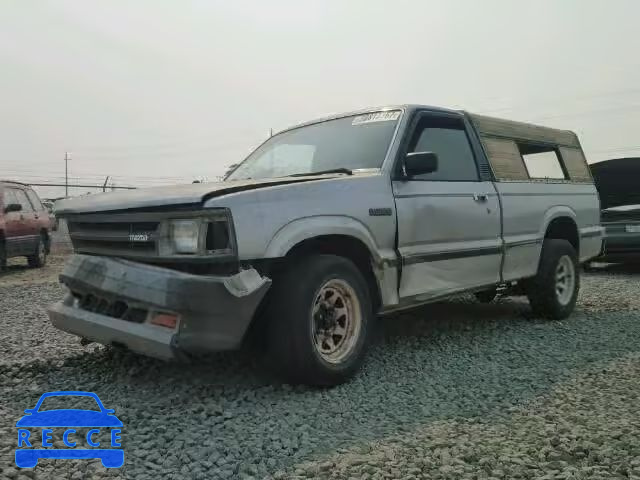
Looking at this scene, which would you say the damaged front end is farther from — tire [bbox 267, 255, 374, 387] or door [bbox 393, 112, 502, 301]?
door [bbox 393, 112, 502, 301]

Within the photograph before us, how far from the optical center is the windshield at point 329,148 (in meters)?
4.42

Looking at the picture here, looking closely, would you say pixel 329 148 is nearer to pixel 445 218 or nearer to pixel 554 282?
pixel 445 218

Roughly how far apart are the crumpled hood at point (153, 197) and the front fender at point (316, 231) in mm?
296

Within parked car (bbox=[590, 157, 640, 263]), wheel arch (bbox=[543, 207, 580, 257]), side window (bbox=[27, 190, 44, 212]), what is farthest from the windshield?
side window (bbox=[27, 190, 44, 212])

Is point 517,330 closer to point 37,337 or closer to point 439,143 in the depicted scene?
point 439,143

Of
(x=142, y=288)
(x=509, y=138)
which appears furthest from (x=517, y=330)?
(x=142, y=288)

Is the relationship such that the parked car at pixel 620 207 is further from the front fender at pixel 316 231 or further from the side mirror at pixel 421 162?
the front fender at pixel 316 231

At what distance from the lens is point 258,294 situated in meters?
3.26

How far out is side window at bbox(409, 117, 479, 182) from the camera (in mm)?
4678

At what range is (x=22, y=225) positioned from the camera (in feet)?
35.9

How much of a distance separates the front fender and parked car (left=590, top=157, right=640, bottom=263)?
7.21m

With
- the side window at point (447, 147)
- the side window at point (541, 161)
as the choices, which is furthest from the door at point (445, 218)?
the side window at point (541, 161)

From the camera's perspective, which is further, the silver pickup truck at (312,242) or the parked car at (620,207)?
the parked car at (620,207)

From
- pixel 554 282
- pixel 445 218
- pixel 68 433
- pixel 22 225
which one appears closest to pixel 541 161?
pixel 554 282
